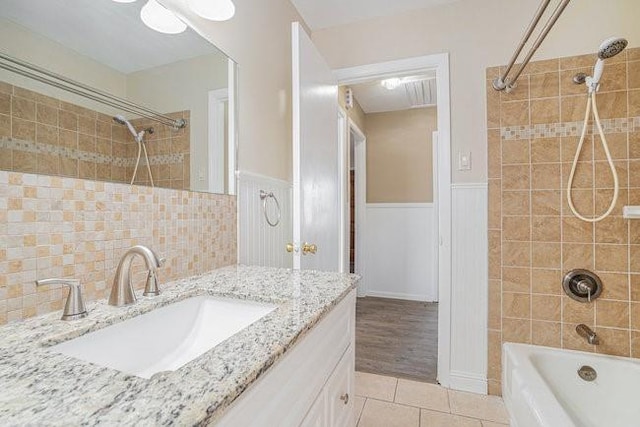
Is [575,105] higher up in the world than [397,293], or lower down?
higher up

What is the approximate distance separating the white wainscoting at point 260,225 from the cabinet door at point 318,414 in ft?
2.58

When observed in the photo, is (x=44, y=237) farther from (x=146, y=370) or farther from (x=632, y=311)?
(x=632, y=311)

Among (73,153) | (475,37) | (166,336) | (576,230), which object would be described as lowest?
(166,336)

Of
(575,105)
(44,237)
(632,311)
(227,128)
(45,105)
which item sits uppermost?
(575,105)

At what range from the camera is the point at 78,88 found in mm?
851

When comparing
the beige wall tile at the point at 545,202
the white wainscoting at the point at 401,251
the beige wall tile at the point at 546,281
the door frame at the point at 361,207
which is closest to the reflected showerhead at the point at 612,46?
the beige wall tile at the point at 545,202

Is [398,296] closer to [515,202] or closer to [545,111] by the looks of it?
[515,202]

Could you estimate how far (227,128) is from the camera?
54.8 inches

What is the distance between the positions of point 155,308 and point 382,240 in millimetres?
3314

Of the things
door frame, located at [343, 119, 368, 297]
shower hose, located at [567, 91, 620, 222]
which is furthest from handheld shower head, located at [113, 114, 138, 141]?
door frame, located at [343, 119, 368, 297]

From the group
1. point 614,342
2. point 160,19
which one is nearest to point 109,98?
point 160,19

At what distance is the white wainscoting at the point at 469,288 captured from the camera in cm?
189

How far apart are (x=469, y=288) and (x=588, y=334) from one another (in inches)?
23.3

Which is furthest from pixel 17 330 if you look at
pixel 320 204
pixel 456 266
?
pixel 456 266
